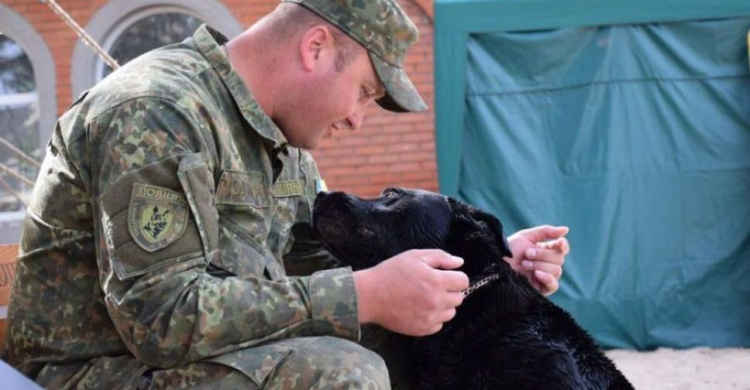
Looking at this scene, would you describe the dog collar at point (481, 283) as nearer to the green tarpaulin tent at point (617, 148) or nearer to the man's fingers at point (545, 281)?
the man's fingers at point (545, 281)

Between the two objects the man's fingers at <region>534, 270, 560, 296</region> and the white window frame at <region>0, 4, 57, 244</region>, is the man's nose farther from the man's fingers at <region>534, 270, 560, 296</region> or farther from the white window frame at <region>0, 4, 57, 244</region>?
the white window frame at <region>0, 4, 57, 244</region>

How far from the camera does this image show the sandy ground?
5523 millimetres

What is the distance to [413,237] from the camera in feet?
8.04

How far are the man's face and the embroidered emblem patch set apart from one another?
1.48 feet

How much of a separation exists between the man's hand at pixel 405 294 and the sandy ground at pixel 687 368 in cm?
364

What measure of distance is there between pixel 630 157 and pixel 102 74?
13.3 ft

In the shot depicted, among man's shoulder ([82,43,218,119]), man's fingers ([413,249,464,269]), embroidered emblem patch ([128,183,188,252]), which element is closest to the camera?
embroidered emblem patch ([128,183,188,252])

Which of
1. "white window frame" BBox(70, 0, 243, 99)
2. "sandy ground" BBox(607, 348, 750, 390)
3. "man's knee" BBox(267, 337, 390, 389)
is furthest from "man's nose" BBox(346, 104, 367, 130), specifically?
"white window frame" BBox(70, 0, 243, 99)

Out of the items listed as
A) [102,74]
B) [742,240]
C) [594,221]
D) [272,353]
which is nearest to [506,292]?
[272,353]

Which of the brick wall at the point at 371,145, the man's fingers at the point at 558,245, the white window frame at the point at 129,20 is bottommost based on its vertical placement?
the brick wall at the point at 371,145

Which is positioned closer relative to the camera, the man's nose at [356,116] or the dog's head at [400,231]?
the man's nose at [356,116]

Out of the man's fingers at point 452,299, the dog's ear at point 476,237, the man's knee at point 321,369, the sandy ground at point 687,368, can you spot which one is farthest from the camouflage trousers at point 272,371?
the sandy ground at point 687,368

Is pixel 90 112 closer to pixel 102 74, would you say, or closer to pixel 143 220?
pixel 143 220

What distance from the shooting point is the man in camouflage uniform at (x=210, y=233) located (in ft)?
5.99
